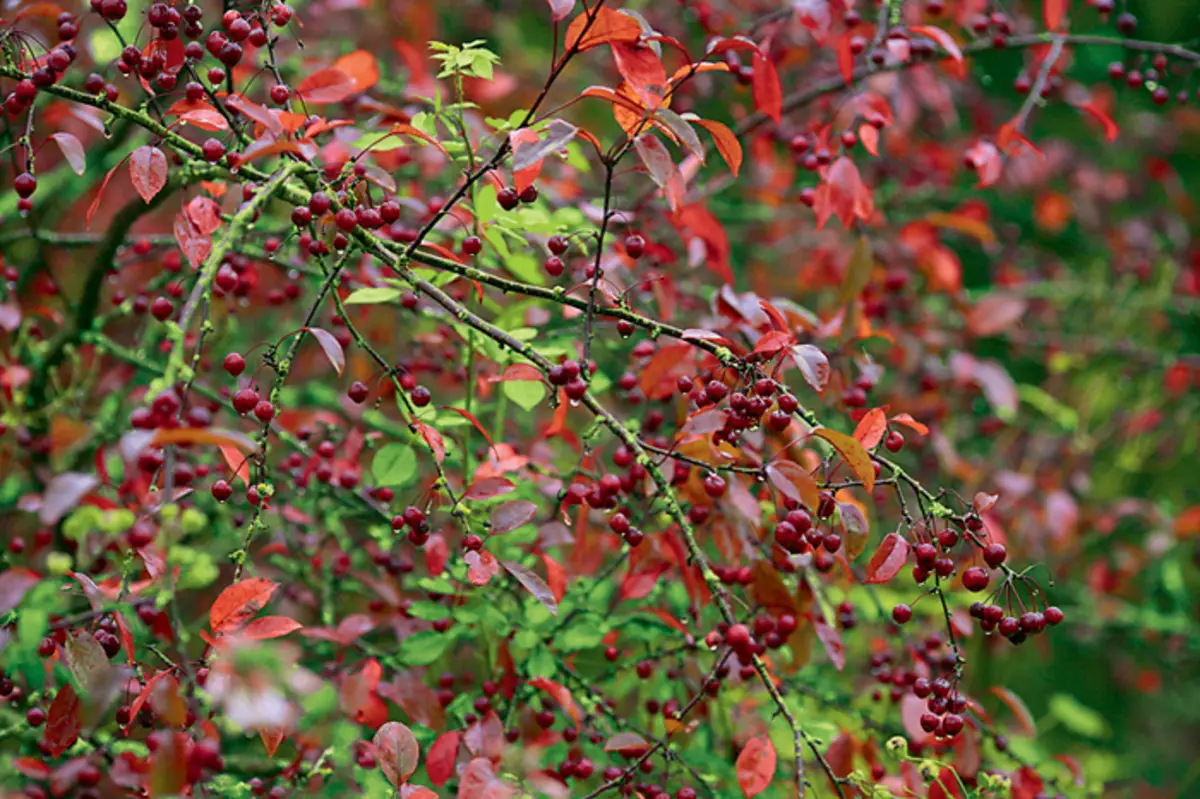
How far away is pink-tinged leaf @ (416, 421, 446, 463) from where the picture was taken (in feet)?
4.03

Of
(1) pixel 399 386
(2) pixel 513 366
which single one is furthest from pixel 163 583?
(2) pixel 513 366

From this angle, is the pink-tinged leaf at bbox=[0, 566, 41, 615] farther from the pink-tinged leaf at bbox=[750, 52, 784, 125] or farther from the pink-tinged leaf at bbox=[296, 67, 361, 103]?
the pink-tinged leaf at bbox=[750, 52, 784, 125]

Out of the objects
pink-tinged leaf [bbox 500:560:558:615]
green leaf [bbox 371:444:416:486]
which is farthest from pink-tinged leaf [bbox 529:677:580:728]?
green leaf [bbox 371:444:416:486]

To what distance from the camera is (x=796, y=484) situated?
1.26m

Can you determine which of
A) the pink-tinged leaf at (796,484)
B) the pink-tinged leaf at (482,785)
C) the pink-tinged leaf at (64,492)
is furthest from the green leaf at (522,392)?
the pink-tinged leaf at (64,492)

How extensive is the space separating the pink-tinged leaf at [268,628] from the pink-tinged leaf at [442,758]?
1.14ft

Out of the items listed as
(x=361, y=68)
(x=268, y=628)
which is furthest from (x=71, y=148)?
Answer: (x=268, y=628)

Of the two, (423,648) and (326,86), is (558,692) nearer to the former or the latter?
(423,648)

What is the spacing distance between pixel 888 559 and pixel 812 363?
0.81ft

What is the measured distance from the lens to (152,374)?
1.86m

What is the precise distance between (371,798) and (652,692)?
0.56m

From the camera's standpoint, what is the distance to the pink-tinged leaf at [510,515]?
133 centimetres

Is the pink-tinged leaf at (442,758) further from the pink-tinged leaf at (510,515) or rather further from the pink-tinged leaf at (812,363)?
the pink-tinged leaf at (812,363)

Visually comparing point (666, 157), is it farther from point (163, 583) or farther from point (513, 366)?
point (163, 583)
